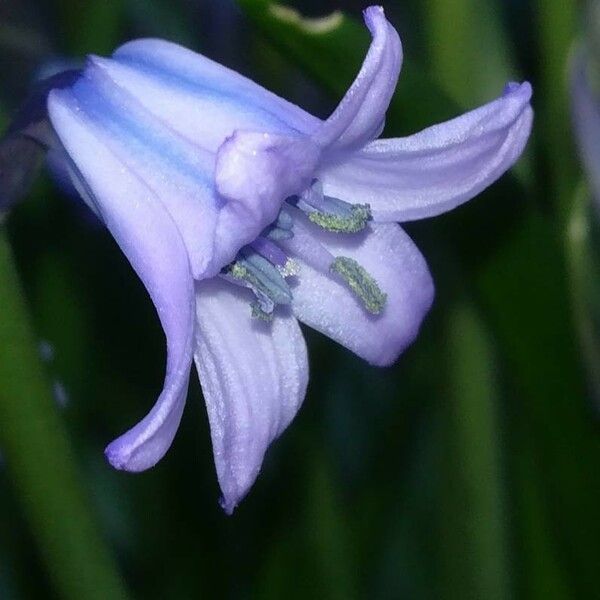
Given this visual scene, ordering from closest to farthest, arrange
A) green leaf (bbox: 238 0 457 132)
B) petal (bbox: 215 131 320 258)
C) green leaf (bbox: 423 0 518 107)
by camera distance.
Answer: petal (bbox: 215 131 320 258), green leaf (bbox: 238 0 457 132), green leaf (bbox: 423 0 518 107)

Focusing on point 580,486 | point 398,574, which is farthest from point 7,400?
point 398,574

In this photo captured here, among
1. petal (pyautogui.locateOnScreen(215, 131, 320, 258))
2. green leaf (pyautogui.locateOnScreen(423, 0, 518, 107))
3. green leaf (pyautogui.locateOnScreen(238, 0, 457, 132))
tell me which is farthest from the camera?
green leaf (pyautogui.locateOnScreen(423, 0, 518, 107))

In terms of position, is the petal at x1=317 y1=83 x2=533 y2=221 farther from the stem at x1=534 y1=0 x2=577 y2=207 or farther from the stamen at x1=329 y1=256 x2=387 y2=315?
the stem at x1=534 y1=0 x2=577 y2=207

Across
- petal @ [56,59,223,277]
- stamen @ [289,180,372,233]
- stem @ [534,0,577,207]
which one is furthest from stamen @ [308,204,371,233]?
stem @ [534,0,577,207]

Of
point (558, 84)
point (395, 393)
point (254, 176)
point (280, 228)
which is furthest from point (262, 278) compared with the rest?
point (395, 393)

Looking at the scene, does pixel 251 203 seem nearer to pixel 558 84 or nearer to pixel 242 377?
pixel 242 377

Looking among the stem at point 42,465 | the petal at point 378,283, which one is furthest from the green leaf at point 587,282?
the stem at point 42,465
